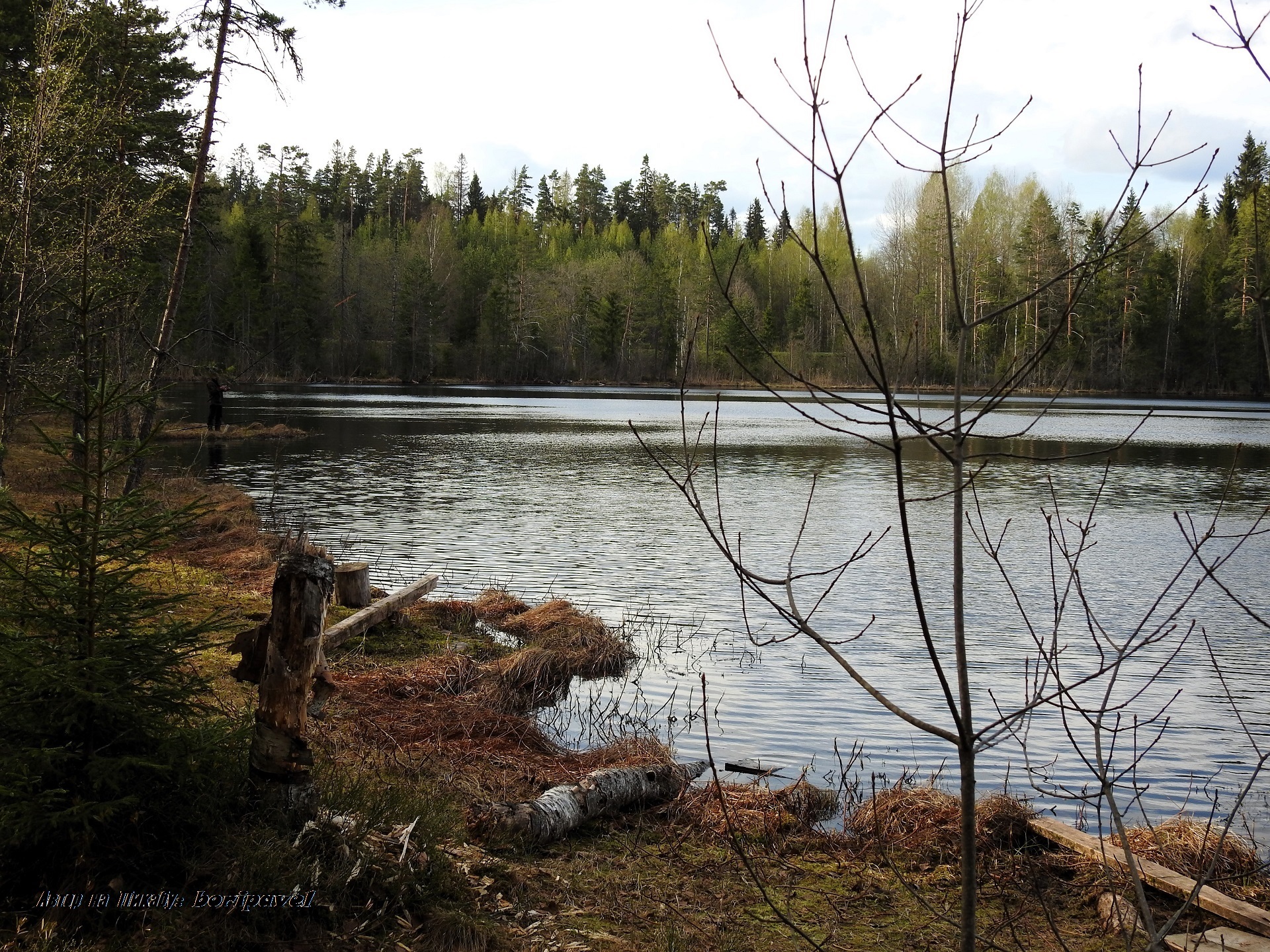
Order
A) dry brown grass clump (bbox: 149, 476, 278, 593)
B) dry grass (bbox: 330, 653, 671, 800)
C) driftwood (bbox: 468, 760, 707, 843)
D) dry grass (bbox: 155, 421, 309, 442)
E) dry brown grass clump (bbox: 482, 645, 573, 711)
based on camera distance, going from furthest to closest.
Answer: dry grass (bbox: 155, 421, 309, 442)
dry brown grass clump (bbox: 149, 476, 278, 593)
dry brown grass clump (bbox: 482, 645, 573, 711)
dry grass (bbox: 330, 653, 671, 800)
driftwood (bbox: 468, 760, 707, 843)

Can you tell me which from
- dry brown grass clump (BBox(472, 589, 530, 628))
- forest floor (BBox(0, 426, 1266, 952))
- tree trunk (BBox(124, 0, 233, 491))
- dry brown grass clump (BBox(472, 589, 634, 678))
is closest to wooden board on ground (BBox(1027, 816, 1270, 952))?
forest floor (BBox(0, 426, 1266, 952))

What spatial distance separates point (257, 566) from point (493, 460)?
1711 cm

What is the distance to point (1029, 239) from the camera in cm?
5466

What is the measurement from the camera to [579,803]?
5613mm

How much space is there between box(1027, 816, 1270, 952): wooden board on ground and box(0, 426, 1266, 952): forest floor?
0.12 meters

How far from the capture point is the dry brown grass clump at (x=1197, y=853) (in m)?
5.17

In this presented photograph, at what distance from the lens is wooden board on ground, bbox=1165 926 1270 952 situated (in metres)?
4.20

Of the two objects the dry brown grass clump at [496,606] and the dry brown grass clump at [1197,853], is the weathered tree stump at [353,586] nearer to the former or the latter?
the dry brown grass clump at [496,606]

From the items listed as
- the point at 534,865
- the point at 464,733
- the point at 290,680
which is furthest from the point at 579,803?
the point at 290,680

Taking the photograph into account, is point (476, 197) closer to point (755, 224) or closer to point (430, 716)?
point (755, 224)

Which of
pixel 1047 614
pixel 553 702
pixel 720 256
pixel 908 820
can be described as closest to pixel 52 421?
pixel 553 702

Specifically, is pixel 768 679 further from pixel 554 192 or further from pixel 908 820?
pixel 554 192

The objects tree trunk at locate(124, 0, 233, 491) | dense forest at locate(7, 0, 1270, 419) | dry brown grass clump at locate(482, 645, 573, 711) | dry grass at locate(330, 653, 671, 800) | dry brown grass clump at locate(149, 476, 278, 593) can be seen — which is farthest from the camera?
dense forest at locate(7, 0, 1270, 419)

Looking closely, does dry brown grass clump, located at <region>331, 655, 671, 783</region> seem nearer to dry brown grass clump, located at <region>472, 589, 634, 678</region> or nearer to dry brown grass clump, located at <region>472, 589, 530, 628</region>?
dry brown grass clump, located at <region>472, 589, 634, 678</region>
